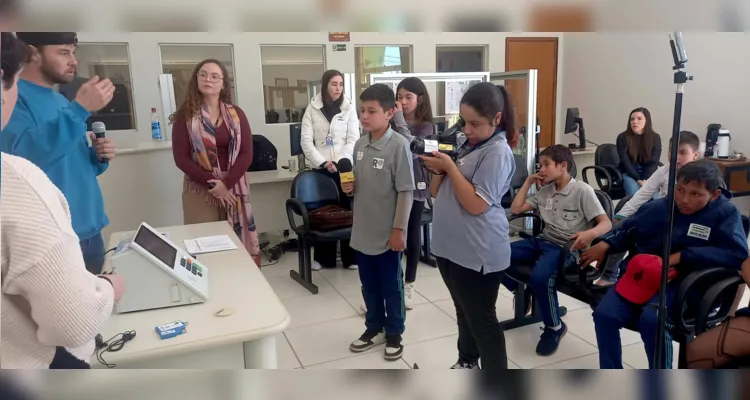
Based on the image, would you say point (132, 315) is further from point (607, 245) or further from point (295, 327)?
point (607, 245)

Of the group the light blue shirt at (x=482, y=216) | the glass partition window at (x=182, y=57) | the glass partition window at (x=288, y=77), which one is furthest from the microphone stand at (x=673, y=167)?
the glass partition window at (x=288, y=77)

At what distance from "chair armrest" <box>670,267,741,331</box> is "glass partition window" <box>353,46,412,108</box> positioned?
4.59 metres

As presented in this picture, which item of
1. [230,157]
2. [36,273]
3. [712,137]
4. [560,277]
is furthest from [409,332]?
[712,137]

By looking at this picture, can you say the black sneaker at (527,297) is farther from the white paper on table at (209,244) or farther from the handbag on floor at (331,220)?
the white paper on table at (209,244)

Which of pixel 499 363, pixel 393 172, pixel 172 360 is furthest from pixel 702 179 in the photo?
pixel 172 360

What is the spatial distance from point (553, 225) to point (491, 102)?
100 cm

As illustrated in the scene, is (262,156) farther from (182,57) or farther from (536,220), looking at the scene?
(536,220)

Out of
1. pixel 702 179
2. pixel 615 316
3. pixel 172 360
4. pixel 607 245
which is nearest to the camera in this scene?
pixel 172 360

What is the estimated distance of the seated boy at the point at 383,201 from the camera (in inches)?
75.1

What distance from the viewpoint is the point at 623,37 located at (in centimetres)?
41

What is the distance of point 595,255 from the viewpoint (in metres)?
1.91

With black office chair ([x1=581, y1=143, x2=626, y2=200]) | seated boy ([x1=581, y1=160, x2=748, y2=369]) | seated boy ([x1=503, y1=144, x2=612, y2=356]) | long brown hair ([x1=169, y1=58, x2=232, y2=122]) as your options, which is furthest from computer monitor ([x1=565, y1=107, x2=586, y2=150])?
long brown hair ([x1=169, y1=58, x2=232, y2=122])

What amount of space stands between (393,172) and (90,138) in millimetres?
1047

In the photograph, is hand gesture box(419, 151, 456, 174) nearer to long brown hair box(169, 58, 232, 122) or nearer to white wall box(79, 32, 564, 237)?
white wall box(79, 32, 564, 237)
